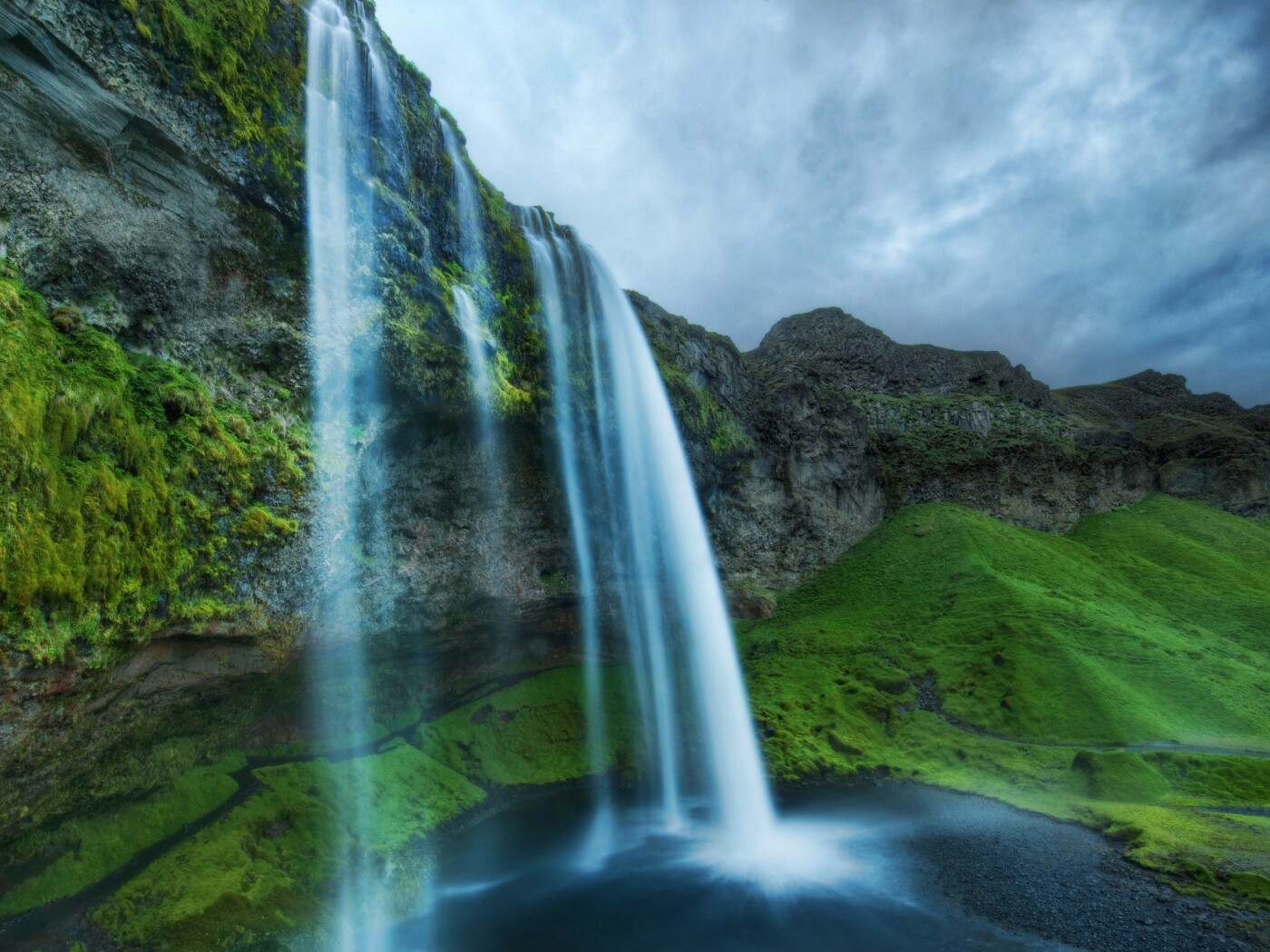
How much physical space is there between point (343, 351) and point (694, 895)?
1997 centimetres

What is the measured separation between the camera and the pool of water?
44.5ft

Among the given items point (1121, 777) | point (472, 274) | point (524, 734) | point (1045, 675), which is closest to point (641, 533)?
point (524, 734)

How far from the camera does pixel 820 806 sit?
21.9m

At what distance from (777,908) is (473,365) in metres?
20.2

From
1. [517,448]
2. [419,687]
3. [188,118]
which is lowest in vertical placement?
[419,687]

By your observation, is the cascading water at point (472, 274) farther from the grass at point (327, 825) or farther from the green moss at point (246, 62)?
the grass at point (327, 825)

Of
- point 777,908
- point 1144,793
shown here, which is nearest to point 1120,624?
point 1144,793

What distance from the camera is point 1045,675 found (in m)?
29.1

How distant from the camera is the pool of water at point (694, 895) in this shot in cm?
1358

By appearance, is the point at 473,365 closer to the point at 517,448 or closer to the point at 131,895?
the point at 517,448

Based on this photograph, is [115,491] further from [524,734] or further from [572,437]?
[524,734]

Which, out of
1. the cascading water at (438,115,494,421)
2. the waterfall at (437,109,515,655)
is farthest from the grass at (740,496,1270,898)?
the cascading water at (438,115,494,421)

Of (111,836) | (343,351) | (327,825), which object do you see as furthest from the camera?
(343,351)

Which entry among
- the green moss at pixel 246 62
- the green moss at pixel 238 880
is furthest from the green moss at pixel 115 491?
the green moss at pixel 246 62
